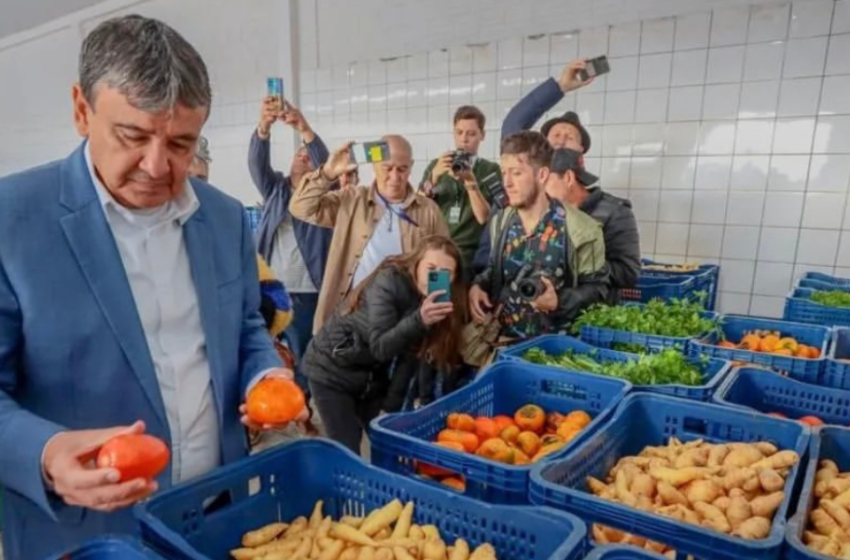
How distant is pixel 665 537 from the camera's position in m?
0.93

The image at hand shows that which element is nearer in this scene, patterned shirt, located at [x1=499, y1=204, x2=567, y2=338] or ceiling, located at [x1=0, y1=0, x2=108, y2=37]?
patterned shirt, located at [x1=499, y1=204, x2=567, y2=338]

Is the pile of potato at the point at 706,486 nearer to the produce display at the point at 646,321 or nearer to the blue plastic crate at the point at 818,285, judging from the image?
the produce display at the point at 646,321

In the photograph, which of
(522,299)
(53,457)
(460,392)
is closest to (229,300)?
(53,457)

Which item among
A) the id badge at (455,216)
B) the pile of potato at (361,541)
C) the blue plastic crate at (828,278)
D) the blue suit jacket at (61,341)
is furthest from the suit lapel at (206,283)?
the blue plastic crate at (828,278)

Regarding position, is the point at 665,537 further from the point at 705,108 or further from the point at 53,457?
the point at 705,108

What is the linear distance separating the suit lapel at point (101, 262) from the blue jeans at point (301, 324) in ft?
7.58

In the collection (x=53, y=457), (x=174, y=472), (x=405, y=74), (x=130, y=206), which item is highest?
(x=405, y=74)

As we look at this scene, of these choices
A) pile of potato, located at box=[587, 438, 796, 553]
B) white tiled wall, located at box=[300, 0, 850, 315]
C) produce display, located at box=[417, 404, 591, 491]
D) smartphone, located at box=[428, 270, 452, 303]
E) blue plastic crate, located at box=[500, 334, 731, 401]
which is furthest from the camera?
white tiled wall, located at box=[300, 0, 850, 315]

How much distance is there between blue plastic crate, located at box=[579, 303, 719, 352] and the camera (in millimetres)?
1916

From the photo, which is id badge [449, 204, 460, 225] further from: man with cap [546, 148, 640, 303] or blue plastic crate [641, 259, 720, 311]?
blue plastic crate [641, 259, 720, 311]

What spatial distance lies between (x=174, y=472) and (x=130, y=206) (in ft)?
1.42

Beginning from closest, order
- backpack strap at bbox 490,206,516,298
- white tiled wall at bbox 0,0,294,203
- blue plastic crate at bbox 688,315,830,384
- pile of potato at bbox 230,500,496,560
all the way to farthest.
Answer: pile of potato at bbox 230,500,496,560 < blue plastic crate at bbox 688,315,830,384 < backpack strap at bbox 490,206,516,298 < white tiled wall at bbox 0,0,294,203

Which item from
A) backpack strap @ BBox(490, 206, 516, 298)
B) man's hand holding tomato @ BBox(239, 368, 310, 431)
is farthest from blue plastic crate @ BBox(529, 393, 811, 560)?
backpack strap @ BBox(490, 206, 516, 298)

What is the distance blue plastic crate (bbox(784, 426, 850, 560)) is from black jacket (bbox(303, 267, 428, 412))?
1.04 meters
